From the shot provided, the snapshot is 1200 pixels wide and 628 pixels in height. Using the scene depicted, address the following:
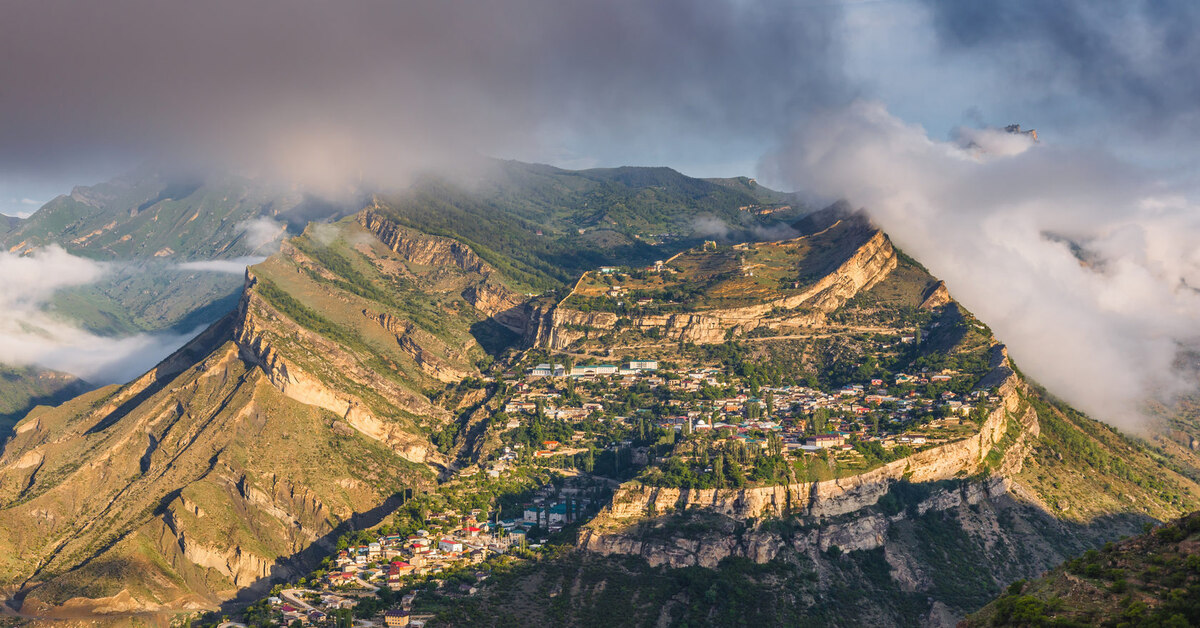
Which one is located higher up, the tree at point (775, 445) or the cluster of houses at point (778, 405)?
the cluster of houses at point (778, 405)

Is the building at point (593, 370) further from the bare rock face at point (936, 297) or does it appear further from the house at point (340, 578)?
the house at point (340, 578)

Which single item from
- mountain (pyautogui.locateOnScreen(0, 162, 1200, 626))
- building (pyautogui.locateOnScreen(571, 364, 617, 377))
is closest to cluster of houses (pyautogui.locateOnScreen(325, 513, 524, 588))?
mountain (pyautogui.locateOnScreen(0, 162, 1200, 626))

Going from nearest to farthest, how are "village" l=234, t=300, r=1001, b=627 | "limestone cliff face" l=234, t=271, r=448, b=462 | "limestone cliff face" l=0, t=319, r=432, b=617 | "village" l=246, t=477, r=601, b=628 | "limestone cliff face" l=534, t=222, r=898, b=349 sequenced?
"village" l=246, t=477, r=601, b=628
"village" l=234, t=300, r=1001, b=627
"limestone cliff face" l=0, t=319, r=432, b=617
"limestone cliff face" l=234, t=271, r=448, b=462
"limestone cliff face" l=534, t=222, r=898, b=349

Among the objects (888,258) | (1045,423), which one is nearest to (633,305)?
(888,258)

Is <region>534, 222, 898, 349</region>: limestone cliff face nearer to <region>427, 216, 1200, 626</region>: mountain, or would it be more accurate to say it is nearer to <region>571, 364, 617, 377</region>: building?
<region>571, 364, 617, 377</region>: building

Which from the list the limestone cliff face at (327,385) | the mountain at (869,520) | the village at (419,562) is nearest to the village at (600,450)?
the village at (419,562)
